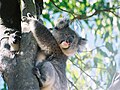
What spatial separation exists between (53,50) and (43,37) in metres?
0.21

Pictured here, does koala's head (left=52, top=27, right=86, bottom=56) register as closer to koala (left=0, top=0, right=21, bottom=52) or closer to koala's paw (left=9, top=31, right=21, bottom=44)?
koala (left=0, top=0, right=21, bottom=52)

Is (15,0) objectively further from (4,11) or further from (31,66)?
(31,66)

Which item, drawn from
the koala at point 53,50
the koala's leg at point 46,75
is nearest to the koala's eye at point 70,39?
the koala at point 53,50

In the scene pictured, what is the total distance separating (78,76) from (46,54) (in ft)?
4.39

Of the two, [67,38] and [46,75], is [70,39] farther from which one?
[46,75]

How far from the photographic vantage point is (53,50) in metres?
3.46

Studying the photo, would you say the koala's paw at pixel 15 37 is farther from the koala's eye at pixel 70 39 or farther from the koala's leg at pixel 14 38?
the koala's eye at pixel 70 39

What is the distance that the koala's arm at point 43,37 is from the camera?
3.22 m

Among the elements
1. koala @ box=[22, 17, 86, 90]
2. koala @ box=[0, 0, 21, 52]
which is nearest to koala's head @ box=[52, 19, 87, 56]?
koala @ box=[22, 17, 86, 90]

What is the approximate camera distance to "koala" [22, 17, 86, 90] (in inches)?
115

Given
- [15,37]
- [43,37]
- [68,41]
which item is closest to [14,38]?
[15,37]

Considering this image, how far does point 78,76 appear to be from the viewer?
459cm

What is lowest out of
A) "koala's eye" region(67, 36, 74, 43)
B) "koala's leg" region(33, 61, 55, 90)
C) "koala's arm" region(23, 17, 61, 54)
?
"koala's leg" region(33, 61, 55, 90)

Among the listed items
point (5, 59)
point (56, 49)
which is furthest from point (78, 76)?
point (5, 59)
